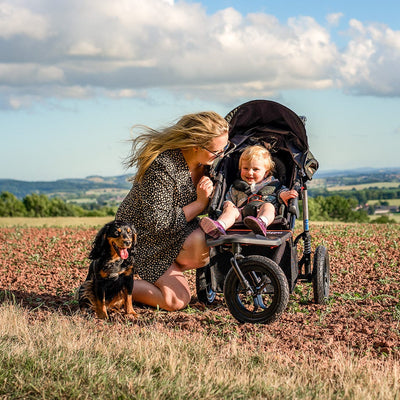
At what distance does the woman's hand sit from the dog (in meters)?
1.00

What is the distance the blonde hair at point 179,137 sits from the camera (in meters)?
5.92

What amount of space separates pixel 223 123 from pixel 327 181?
10879 centimetres

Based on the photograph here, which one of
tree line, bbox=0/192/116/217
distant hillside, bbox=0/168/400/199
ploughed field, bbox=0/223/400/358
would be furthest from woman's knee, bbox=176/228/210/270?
distant hillside, bbox=0/168/400/199

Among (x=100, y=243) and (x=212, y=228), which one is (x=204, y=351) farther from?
(x=100, y=243)

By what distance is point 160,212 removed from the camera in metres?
5.89

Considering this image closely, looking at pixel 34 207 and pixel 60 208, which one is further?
pixel 60 208

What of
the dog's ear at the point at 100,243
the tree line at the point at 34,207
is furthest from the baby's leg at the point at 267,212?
the tree line at the point at 34,207

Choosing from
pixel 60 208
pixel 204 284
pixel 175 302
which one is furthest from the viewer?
pixel 60 208

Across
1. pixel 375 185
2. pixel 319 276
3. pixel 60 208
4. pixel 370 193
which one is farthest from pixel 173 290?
pixel 375 185

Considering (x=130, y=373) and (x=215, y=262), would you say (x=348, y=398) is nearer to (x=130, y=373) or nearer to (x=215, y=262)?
(x=130, y=373)

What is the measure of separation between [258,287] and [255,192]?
1.49 meters

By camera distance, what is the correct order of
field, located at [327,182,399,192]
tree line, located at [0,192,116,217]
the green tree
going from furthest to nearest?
field, located at [327,182,399,192], tree line, located at [0,192,116,217], the green tree

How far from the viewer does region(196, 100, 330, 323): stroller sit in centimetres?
510

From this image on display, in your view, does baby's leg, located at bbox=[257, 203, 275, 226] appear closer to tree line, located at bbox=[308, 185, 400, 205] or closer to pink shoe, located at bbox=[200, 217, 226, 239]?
pink shoe, located at bbox=[200, 217, 226, 239]
